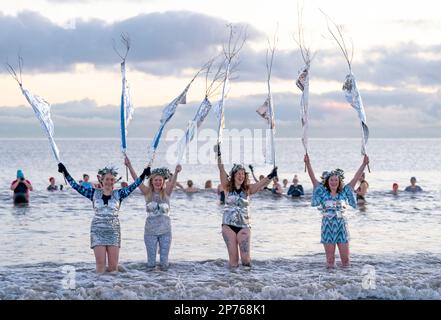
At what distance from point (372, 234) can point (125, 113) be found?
397 inches

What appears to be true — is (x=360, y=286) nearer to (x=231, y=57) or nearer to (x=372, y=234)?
(x=231, y=57)

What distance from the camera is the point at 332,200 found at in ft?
39.9

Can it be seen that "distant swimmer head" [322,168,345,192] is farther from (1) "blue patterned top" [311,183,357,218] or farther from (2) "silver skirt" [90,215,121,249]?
(2) "silver skirt" [90,215,121,249]

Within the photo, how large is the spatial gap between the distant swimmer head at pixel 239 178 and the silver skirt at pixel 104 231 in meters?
2.18

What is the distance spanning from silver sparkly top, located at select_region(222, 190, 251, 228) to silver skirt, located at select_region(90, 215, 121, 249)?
1.96 metres

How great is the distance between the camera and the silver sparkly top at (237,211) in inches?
468

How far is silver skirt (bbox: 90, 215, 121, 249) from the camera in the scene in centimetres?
1133

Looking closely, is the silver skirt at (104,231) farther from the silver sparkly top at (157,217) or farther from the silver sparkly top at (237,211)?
the silver sparkly top at (237,211)

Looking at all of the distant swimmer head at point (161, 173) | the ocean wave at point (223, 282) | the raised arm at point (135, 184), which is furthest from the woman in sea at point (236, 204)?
the raised arm at point (135, 184)

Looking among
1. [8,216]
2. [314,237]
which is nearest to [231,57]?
[314,237]

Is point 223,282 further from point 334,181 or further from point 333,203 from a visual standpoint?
point 334,181

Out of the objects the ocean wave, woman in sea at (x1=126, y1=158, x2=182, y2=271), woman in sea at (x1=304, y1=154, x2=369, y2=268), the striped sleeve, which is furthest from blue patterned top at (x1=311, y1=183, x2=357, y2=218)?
the striped sleeve

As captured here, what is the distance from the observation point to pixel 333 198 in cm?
1216

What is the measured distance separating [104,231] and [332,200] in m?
4.05
